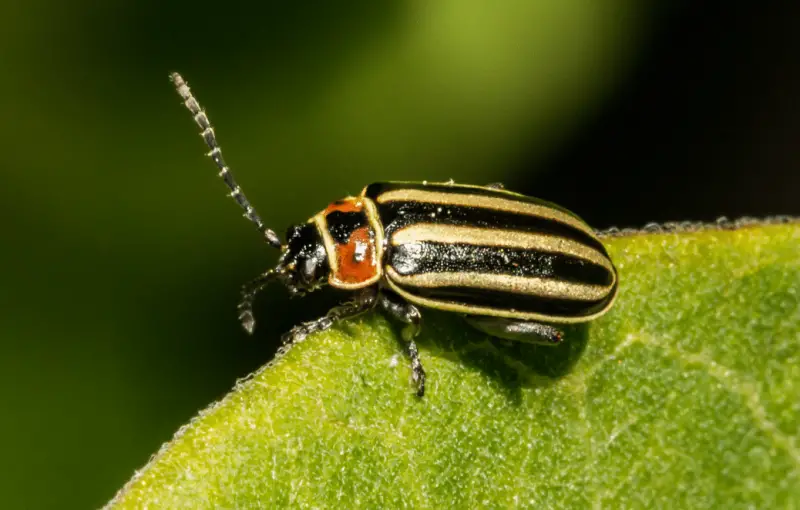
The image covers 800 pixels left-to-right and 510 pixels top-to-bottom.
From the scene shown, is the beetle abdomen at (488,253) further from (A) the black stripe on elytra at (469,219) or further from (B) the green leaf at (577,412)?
(B) the green leaf at (577,412)

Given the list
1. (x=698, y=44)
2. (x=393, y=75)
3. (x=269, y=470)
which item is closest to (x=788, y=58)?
(x=698, y=44)

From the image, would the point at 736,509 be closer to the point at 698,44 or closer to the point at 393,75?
the point at 393,75

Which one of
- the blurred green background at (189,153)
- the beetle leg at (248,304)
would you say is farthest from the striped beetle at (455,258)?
the blurred green background at (189,153)

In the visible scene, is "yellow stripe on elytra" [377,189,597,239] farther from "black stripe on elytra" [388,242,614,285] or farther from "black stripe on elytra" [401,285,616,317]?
"black stripe on elytra" [401,285,616,317]

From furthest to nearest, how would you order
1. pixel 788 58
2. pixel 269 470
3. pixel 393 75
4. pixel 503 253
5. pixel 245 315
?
1. pixel 788 58
2. pixel 393 75
3. pixel 245 315
4. pixel 503 253
5. pixel 269 470

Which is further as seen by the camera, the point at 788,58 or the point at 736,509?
the point at 788,58

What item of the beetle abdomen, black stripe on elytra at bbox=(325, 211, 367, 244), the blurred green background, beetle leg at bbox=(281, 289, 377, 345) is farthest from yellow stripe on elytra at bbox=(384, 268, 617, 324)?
the blurred green background

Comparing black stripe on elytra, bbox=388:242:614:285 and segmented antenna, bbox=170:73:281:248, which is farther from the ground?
segmented antenna, bbox=170:73:281:248
